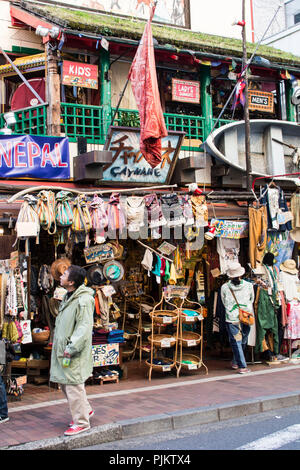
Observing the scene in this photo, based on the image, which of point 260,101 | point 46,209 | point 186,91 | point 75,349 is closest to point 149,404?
point 75,349

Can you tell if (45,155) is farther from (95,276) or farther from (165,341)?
(165,341)

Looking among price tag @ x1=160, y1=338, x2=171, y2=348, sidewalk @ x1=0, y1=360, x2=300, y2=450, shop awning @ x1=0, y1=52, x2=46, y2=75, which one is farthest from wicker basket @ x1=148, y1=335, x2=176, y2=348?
shop awning @ x1=0, y1=52, x2=46, y2=75

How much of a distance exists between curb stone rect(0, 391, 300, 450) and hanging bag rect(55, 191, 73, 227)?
351 centimetres

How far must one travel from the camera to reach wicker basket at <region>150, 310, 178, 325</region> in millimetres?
9695

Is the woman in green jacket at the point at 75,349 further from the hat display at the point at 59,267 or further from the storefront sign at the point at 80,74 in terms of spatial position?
the storefront sign at the point at 80,74

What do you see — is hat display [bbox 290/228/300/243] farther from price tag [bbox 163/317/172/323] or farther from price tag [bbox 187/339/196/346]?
price tag [bbox 163/317/172/323]

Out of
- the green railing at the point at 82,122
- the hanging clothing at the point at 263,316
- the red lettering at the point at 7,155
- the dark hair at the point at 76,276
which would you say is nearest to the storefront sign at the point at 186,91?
the green railing at the point at 82,122

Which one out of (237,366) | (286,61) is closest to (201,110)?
(286,61)

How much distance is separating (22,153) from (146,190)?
2414mm

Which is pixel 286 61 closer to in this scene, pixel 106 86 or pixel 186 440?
pixel 106 86

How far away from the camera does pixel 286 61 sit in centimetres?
1373

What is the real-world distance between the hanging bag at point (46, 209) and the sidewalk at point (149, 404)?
272 cm

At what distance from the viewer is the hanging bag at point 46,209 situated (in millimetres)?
8711

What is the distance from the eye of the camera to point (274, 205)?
10.9 meters
